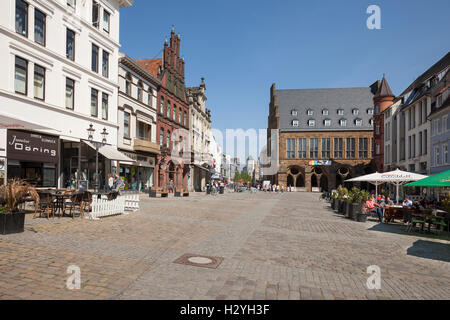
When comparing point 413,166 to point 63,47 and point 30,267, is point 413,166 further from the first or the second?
point 30,267

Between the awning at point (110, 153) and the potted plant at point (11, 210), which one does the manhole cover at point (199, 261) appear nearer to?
the potted plant at point (11, 210)

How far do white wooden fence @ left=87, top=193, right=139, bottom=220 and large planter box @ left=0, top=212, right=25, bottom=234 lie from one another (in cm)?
316

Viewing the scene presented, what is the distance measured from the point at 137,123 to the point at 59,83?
11.0 metres

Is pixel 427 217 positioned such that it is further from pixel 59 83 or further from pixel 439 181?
pixel 59 83

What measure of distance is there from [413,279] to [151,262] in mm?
5039

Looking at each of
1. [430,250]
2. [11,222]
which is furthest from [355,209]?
[11,222]

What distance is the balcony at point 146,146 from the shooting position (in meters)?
Result: 29.1

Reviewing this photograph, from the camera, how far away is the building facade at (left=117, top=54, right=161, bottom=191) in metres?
27.3

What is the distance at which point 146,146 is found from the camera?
1199 inches

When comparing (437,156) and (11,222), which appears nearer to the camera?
(11,222)

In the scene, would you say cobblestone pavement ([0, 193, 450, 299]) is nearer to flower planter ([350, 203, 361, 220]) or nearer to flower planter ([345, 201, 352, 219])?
flower planter ([350, 203, 361, 220])

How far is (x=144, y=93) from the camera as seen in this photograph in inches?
1227

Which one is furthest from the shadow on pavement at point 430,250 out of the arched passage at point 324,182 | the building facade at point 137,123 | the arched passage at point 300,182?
the arched passage at point 324,182
